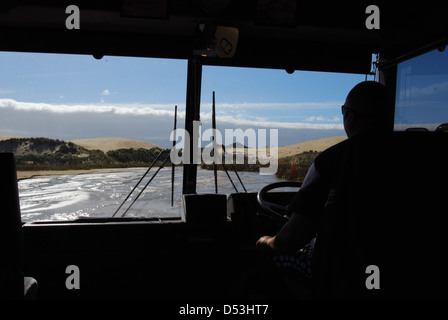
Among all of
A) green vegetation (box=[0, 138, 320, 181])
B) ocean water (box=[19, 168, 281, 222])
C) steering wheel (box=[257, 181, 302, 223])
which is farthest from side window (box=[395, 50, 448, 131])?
ocean water (box=[19, 168, 281, 222])

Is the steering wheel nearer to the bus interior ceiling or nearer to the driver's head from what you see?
the driver's head

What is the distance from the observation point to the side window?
103 inches

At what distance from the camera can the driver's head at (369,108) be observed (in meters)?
1.16

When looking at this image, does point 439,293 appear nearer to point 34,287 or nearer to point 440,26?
point 34,287

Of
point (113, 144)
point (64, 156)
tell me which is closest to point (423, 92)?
point (113, 144)

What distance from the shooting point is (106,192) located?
8.76ft

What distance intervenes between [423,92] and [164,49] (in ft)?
6.99

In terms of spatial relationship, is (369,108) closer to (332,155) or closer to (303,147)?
(332,155)

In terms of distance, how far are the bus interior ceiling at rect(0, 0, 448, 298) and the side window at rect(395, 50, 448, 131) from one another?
0.12 meters

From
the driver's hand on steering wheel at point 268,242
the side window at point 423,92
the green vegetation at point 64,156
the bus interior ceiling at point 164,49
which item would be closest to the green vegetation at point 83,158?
the green vegetation at point 64,156

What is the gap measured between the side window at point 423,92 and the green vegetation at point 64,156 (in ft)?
6.94

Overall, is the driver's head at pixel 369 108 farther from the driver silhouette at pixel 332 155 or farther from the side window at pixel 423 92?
the side window at pixel 423 92
